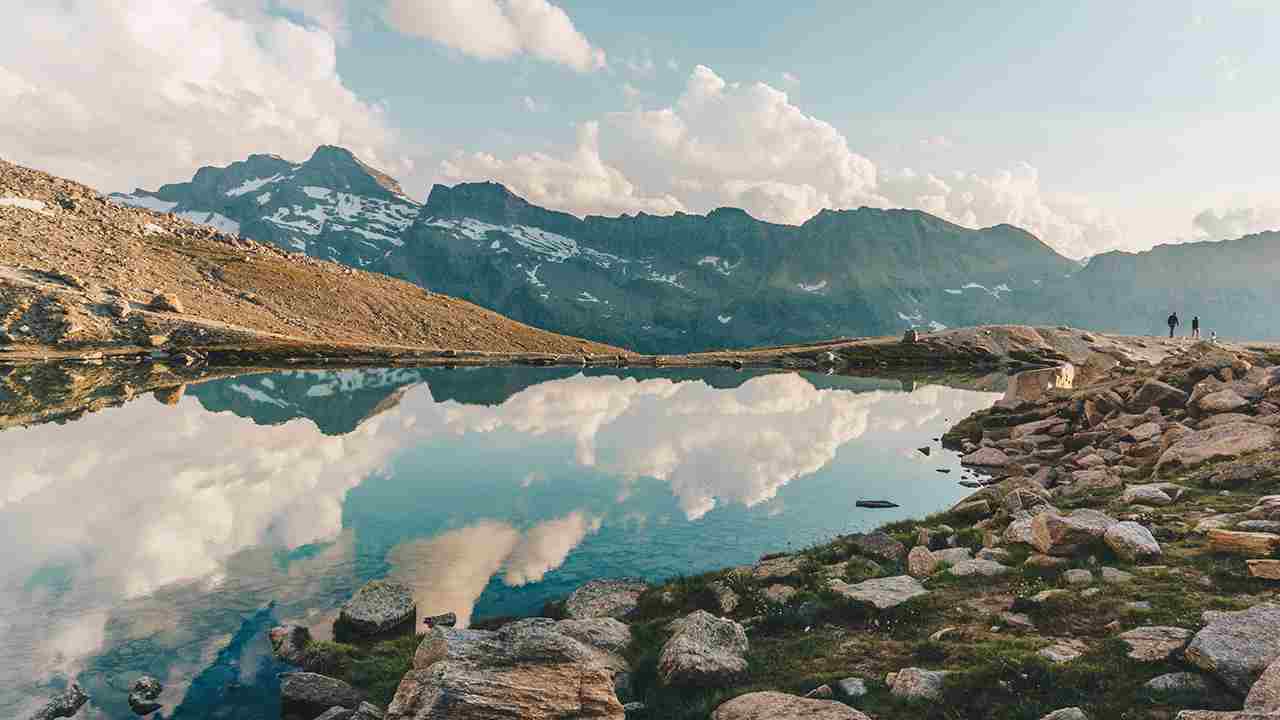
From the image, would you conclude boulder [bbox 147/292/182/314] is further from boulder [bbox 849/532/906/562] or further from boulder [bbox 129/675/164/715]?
boulder [bbox 849/532/906/562]

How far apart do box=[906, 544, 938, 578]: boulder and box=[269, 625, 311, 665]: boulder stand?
2102cm

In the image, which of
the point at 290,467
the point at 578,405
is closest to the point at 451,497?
the point at 290,467

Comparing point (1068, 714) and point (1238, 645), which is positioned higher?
point (1238, 645)

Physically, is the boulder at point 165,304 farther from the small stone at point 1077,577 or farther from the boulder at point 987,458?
the small stone at point 1077,577

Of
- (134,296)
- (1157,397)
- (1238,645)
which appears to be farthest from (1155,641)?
(134,296)

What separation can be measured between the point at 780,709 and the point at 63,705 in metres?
19.8

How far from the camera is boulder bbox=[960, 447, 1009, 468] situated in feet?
166

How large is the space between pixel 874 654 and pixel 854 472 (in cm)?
3649

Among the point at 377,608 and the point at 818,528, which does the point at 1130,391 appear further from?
the point at 377,608

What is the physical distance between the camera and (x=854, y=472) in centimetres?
5128

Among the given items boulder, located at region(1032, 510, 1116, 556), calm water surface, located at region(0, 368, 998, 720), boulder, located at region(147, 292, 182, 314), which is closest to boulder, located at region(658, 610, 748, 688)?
calm water surface, located at region(0, 368, 998, 720)

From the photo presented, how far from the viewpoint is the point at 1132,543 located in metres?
19.2

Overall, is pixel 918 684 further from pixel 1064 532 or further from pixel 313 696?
pixel 313 696

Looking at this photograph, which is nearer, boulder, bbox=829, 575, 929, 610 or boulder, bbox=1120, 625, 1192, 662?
boulder, bbox=1120, 625, 1192, 662
